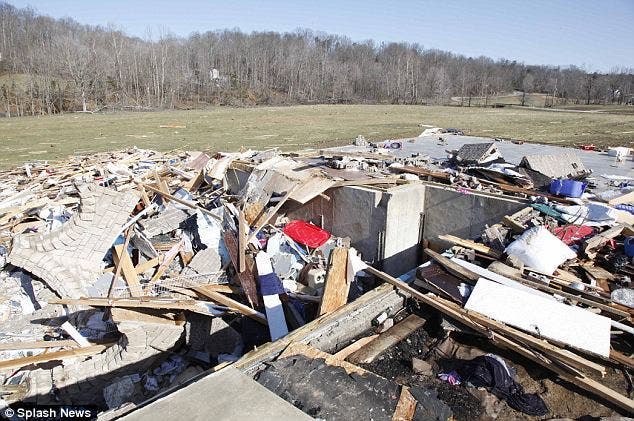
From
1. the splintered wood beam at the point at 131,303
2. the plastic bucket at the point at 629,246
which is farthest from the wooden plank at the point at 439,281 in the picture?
the splintered wood beam at the point at 131,303

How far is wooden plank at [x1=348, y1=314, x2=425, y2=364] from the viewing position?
4.12m

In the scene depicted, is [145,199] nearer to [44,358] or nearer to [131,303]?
[131,303]

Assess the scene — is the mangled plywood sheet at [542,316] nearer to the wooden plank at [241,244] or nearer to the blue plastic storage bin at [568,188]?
the wooden plank at [241,244]

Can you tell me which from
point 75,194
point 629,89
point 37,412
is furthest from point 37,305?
point 629,89

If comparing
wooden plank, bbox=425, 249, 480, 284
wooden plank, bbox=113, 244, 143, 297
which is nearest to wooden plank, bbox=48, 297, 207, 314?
wooden plank, bbox=113, 244, 143, 297

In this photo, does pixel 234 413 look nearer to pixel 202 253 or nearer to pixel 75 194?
pixel 202 253

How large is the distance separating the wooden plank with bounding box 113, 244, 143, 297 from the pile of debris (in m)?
0.03

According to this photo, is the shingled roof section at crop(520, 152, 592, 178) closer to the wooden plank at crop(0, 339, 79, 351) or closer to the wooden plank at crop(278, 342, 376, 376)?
the wooden plank at crop(278, 342, 376, 376)

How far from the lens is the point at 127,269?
6.80 metres

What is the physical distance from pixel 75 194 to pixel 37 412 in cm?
590

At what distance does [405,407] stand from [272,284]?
10.9 ft

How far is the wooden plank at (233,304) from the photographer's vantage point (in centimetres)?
582

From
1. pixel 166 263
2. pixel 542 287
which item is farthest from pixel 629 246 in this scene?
pixel 166 263

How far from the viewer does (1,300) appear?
6508mm
